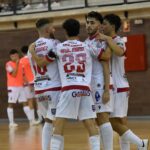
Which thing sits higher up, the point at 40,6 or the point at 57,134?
the point at 40,6

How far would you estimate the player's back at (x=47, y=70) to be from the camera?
21.7 feet

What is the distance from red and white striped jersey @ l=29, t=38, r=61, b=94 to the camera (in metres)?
6.63

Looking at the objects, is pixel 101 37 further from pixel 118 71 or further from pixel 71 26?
pixel 118 71

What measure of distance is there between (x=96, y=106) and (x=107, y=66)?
50 centimetres

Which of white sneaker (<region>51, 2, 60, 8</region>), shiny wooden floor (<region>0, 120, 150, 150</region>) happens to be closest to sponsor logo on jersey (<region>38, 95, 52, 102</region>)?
shiny wooden floor (<region>0, 120, 150, 150</region>)

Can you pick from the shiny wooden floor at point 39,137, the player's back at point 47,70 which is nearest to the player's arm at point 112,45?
the player's back at point 47,70

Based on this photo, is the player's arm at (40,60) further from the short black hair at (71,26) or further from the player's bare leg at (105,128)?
the player's bare leg at (105,128)

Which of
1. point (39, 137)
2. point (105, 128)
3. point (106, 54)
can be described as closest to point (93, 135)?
point (105, 128)

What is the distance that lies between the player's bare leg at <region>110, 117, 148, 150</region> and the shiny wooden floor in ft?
4.38

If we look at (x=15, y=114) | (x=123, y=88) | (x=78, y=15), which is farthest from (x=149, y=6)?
(x=123, y=88)

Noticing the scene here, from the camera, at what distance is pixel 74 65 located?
6.33 m

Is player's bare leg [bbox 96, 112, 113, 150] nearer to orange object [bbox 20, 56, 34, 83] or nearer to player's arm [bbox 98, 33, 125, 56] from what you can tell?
player's arm [bbox 98, 33, 125, 56]

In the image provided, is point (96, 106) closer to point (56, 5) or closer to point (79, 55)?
point (79, 55)

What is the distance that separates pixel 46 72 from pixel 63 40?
27.8ft
